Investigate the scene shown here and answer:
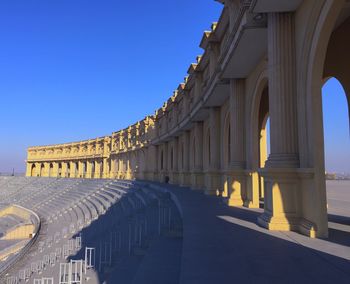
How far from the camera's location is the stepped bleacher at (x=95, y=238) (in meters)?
8.43

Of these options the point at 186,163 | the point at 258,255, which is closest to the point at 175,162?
the point at 186,163

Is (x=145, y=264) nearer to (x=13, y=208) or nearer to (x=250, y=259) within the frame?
(x=250, y=259)

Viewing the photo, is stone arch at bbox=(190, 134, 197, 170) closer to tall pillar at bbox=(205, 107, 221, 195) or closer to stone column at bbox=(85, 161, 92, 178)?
tall pillar at bbox=(205, 107, 221, 195)

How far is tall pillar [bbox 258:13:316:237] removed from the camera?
6.87 metres

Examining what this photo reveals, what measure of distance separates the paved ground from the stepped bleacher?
1095mm

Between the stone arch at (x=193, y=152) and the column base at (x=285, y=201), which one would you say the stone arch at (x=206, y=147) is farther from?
the column base at (x=285, y=201)

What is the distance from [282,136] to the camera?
7094 millimetres

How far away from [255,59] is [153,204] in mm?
7042

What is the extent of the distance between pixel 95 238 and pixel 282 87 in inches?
480

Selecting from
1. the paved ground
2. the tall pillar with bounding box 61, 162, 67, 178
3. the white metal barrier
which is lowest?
the white metal barrier

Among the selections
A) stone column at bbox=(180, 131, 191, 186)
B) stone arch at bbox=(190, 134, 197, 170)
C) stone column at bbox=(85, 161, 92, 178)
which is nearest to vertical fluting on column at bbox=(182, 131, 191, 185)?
stone column at bbox=(180, 131, 191, 186)

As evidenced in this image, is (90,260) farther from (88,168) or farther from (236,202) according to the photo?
(88,168)

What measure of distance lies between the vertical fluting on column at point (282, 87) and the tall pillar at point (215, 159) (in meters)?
9.47

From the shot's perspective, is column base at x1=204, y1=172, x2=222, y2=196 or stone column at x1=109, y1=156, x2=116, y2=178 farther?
stone column at x1=109, y1=156, x2=116, y2=178
